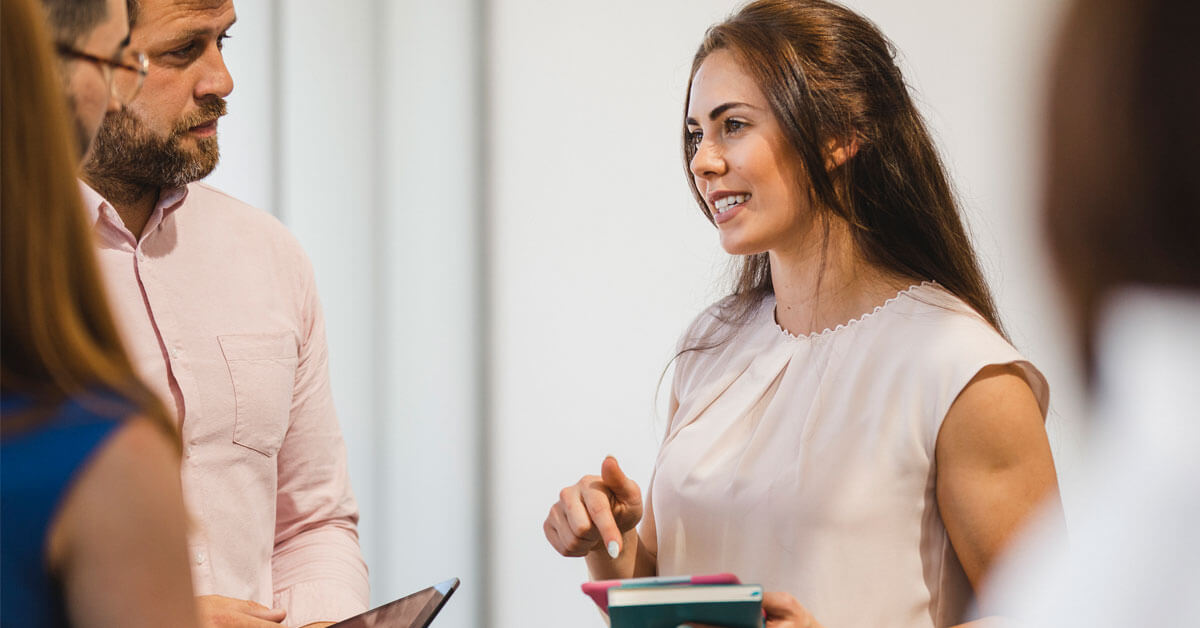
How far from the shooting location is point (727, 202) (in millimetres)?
1741

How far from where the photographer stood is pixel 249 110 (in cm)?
315

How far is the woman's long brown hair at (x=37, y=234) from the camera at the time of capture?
72cm

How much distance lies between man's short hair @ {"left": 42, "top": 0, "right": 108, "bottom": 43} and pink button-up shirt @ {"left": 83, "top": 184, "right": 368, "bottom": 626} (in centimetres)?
91

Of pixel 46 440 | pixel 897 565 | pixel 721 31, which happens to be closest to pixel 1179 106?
pixel 46 440

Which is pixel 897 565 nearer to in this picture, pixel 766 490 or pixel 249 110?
pixel 766 490

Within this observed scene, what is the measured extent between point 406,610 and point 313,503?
63 cm

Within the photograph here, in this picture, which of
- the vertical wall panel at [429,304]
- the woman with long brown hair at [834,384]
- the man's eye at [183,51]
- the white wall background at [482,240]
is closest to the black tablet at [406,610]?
the woman with long brown hair at [834,384]

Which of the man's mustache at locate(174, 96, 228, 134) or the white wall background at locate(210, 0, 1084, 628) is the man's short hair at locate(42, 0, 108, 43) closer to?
the man's mustache at locate(174, 96, 228, 134)

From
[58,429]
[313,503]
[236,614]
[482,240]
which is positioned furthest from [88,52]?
[482,240]

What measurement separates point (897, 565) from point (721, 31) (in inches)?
34.9

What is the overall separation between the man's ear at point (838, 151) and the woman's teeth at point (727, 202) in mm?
139

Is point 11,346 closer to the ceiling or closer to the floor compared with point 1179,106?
closer to the floor

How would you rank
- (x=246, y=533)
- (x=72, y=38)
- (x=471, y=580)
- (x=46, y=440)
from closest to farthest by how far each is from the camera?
1. (x=46, y=440)
2. (x=72, y=38)
3. (x=246, y=533)
4. (x=471, y=580)

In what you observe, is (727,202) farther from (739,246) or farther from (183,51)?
(183,51)
